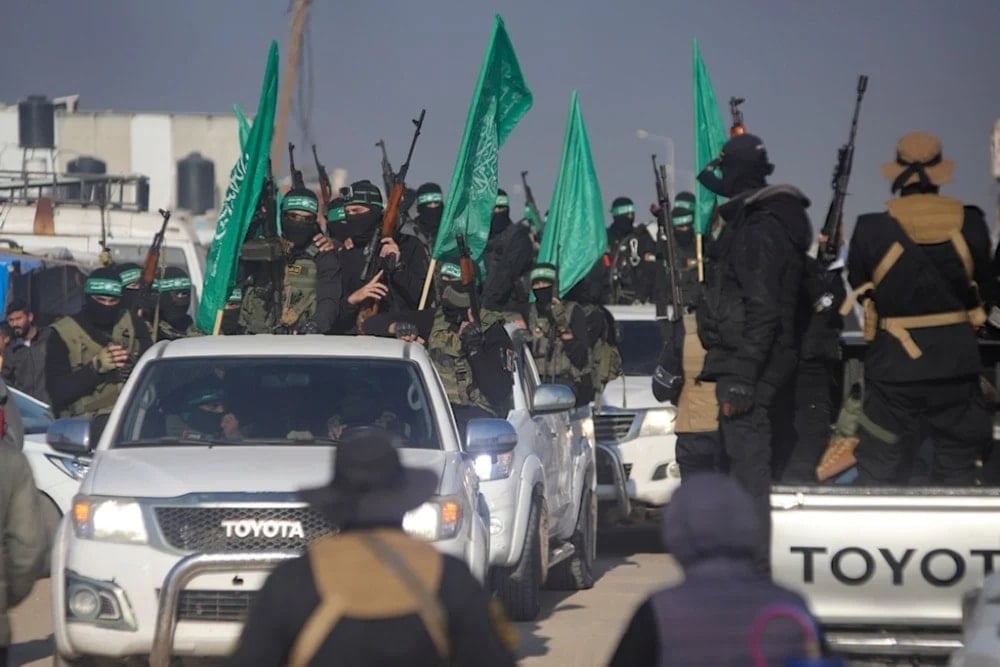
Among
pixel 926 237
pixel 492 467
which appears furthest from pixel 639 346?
pixel 926 237

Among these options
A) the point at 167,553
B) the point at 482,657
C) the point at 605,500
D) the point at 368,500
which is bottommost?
the point at 605,500

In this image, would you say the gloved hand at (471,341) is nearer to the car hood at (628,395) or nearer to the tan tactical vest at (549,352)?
the tan tactical vest at (549,352)

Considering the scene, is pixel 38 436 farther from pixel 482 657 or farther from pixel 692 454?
pixel 482 657

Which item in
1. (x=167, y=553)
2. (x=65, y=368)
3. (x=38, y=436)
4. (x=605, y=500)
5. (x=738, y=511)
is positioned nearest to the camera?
(x=738, y=511)

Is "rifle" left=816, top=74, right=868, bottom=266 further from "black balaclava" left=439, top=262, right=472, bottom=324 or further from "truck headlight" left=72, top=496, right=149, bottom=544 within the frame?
"truck headlight" left=72, top=496, right=149, bottom=544

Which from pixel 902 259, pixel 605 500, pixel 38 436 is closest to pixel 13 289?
pixel 38 436

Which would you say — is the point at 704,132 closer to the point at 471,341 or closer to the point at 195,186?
the point at 471,341

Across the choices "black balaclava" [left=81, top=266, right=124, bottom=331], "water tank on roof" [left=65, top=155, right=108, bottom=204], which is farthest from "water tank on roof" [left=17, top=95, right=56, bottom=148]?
"black balaclava" [left=81, top=266, right=124, bottom=331]

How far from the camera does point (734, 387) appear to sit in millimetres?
8445

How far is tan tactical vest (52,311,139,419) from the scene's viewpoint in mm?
12492

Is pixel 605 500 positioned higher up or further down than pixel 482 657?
further down

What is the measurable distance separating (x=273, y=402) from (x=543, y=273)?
6.95 m

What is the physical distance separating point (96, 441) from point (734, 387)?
2923mm

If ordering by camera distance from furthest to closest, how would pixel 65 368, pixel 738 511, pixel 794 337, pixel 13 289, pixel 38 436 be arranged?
1. pixel 13 289
2. pixel 38 436
3. pixel 65 368
4. pixel 794 337
5. pixel 738 511
